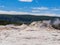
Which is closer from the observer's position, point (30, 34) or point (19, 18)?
point (30, 34)

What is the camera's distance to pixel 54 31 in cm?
585

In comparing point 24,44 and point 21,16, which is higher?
point 21,16

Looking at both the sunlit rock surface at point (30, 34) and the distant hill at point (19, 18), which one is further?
the distant hill at point (19, 18)

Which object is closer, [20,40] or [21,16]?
[20,40]

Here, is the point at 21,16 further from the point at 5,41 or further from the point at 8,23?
the point at 5,41

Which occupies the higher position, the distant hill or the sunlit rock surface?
the distant hill

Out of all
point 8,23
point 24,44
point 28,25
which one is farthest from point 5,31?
point 24,44

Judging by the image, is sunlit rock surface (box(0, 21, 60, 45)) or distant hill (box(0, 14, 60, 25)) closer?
sunlit rock surface (box(0, 21, 60, 45))

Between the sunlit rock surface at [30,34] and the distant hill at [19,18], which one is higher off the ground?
the distant hill at [19,18]

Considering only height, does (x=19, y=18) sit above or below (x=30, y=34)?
above

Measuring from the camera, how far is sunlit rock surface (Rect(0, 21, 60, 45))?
4922 millimetres

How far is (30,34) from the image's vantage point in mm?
5406

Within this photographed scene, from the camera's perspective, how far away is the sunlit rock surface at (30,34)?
492cm

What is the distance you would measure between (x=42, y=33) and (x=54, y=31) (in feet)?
1.49
